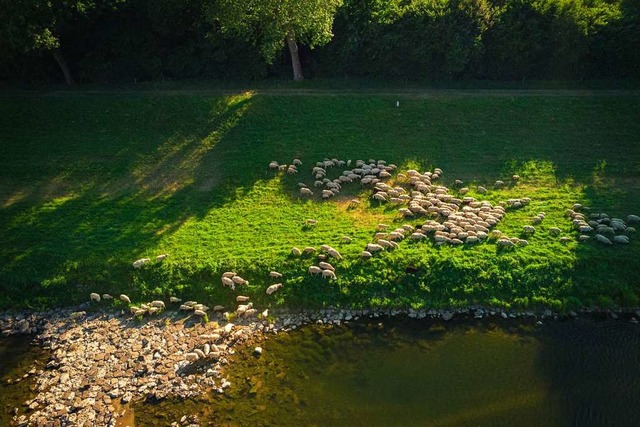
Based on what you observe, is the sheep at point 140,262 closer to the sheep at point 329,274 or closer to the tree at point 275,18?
the sheep at point 329,274

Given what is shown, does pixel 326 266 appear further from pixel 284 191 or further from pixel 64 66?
pixel 64 66

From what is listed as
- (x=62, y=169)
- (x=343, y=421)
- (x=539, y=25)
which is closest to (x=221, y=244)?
(x=343, y=421)

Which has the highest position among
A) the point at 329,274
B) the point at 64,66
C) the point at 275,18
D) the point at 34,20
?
the point at 34,20

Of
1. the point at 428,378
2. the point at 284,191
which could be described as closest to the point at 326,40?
the point at 284,191

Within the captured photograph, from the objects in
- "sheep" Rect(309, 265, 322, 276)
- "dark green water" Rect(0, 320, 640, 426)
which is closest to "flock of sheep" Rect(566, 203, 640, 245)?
"dark green water" Rect(0, 320, 640, 426)

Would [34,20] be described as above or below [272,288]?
above

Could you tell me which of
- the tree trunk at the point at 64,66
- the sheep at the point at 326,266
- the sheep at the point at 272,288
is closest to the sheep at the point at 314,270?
the sheep at the point at 326,266

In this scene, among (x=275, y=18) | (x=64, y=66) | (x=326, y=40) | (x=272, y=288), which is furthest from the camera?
(x=64, y=66)
